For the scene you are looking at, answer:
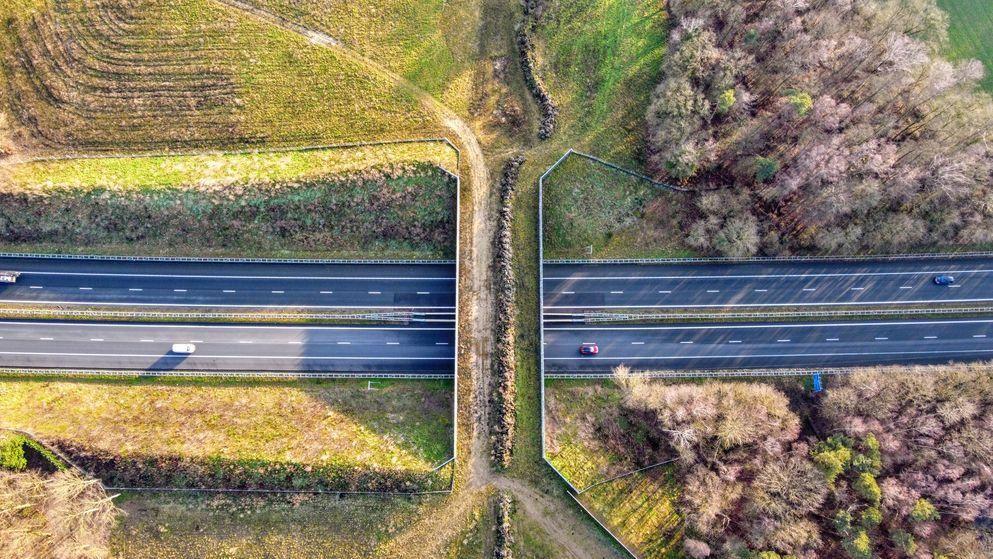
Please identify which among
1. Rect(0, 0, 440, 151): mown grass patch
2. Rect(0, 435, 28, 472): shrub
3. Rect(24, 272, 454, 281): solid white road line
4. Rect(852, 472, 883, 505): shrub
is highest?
Rect(0, 0, 440, 151): mown grass patch

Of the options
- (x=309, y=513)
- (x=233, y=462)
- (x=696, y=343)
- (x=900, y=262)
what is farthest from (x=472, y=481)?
(x=900, y=262)

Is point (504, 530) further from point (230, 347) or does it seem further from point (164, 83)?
point (164, 83)

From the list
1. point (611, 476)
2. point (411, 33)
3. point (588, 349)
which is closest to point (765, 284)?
point (588, 349)

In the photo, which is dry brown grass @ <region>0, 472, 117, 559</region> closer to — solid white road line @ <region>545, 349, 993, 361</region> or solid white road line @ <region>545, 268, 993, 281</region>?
solid white road line @ <region>545, 349, 993, 361</region>

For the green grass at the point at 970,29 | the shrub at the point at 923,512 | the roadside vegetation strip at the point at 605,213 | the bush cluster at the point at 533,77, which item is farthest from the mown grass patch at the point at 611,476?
the green grass at the point at 970,29

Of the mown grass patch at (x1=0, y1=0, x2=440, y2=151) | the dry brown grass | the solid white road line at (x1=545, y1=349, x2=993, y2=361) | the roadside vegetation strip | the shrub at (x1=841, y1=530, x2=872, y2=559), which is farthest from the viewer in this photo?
the roadside vegetation strip

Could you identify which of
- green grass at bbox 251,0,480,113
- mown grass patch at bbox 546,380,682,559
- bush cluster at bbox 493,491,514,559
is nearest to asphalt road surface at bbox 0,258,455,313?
mown grass patch at bbox 546,380,682,559
